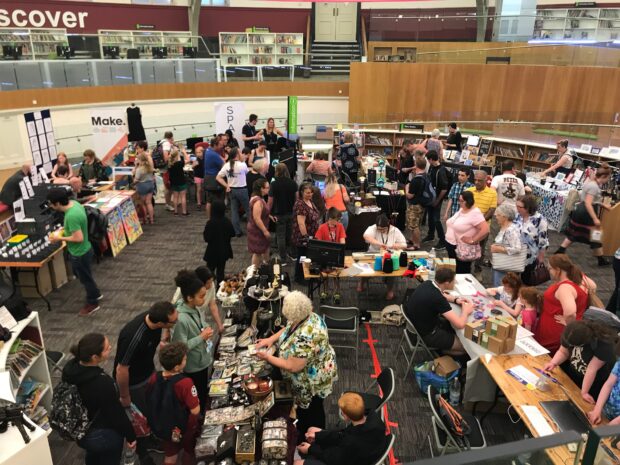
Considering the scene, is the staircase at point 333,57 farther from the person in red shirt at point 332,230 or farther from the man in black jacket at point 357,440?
the man in black jacket at point 357,440

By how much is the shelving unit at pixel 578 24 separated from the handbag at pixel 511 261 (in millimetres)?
11998

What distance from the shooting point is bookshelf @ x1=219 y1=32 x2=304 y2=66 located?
17.5 meters

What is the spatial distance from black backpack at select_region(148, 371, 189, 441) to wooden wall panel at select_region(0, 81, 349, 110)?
33.8 ft

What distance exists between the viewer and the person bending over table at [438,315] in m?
4.47

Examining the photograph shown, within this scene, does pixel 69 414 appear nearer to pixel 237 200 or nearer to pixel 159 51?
pixel 237 200

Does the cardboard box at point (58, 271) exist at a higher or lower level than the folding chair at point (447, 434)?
A: lower

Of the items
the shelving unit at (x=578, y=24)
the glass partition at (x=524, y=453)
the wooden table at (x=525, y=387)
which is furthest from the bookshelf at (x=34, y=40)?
the shelving unit at (x=578, y=24)

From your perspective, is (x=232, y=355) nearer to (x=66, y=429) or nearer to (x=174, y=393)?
(x=174, y=393)

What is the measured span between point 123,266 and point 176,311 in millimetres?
4312

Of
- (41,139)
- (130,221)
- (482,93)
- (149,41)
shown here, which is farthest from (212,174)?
(482,93)

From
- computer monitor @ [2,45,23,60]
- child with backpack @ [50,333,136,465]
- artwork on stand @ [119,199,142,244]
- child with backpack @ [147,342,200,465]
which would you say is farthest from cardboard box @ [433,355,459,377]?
computer monitor @ [2,45,23,60]

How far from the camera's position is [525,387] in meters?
3.76

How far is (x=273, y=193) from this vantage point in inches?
275

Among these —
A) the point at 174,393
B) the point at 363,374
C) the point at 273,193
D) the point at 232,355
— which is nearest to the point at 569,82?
the point at 273,193
